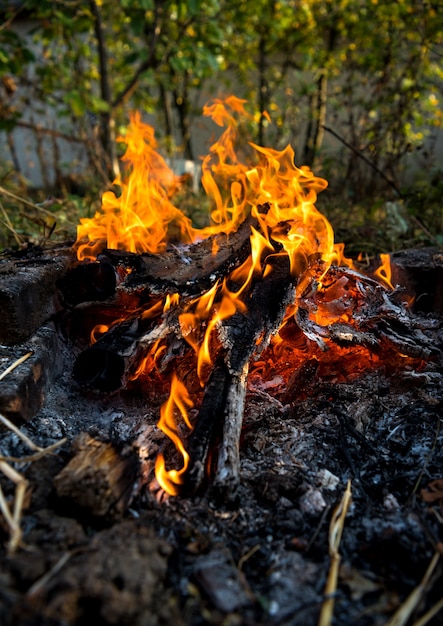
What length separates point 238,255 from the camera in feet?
8.18

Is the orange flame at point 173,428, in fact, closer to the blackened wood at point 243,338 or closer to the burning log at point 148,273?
the blackened wood at point 243,338

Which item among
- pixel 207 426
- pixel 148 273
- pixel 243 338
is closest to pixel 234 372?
pixel 243 338

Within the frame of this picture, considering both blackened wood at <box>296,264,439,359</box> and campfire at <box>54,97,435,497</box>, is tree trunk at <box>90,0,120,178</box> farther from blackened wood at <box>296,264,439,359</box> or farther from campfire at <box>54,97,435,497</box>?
blackened wood at <box>296,264,439,359</box>

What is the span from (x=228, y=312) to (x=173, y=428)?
0.64 m

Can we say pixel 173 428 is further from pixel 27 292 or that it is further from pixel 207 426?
pixel 27 292

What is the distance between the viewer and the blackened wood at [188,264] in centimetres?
236

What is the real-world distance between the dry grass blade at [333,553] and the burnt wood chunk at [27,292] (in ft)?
5.37

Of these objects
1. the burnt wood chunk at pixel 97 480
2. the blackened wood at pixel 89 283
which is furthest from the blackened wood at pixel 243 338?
the blackened wood at pixel 89 283

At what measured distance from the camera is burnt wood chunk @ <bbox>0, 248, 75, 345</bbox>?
7.04ft

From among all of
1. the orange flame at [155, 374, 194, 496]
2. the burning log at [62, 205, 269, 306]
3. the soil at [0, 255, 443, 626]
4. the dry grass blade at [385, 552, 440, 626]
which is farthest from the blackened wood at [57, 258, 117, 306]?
the dry grass blade at [385, 552, 440, 626]

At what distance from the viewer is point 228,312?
228 cm

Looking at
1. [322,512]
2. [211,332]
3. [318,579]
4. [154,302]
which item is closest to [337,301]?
[211,332]

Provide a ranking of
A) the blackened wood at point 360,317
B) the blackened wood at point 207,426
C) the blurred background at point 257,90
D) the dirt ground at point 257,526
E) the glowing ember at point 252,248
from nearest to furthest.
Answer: the dirt ground at point 257,526 → the blackened wood at point 207,426 → the glowing ember at point 252,248 → the blackened wood at point 360,317 → the blurred background at point 257,90

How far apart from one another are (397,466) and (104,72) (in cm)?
650
